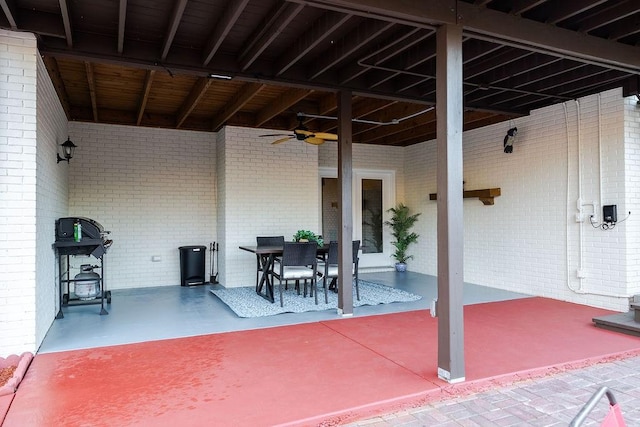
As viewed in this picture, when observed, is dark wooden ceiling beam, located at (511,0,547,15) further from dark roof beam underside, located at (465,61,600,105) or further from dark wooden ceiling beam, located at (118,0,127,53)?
dark wooden ceiling beam, located at (118,0,127,53)

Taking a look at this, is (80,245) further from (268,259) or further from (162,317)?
(268,259)

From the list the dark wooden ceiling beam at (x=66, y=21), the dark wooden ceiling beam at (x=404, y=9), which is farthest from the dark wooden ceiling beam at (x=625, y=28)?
the dark wooden ceiling beam at (x=66, y=21)

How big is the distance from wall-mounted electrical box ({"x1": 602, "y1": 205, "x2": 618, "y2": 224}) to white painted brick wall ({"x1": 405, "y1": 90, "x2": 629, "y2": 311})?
0.07 metres

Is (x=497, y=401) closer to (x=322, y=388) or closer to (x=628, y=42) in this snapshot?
(x=322, y=388)

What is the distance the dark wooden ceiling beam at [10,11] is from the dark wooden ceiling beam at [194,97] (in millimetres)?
1823

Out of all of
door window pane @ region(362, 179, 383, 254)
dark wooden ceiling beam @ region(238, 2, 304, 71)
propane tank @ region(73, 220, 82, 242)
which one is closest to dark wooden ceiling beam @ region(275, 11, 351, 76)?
dark wooden ceiling beam @ region(238, 2, 304, 71)

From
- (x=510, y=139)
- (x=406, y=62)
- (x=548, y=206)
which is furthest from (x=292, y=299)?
(x=510, y=139)

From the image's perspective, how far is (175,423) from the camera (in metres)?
2.45

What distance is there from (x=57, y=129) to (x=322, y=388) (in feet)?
15.2

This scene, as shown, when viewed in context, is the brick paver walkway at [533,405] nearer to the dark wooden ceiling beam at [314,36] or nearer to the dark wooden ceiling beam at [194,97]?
the dark wooden ceiling beam at [314,36]

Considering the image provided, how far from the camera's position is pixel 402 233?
8984 millimetres

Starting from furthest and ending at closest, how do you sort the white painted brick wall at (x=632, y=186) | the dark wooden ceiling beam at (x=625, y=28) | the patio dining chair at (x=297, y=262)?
1. the patio dining chair at (x=297, y=262)
2. the white painted brick wall at (x=632, y=186)
3. the dark wooden ceiling beam at (x=625, y=28)

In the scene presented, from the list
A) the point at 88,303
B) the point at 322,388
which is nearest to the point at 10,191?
the point at 88,303

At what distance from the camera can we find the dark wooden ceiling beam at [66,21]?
317 cm
